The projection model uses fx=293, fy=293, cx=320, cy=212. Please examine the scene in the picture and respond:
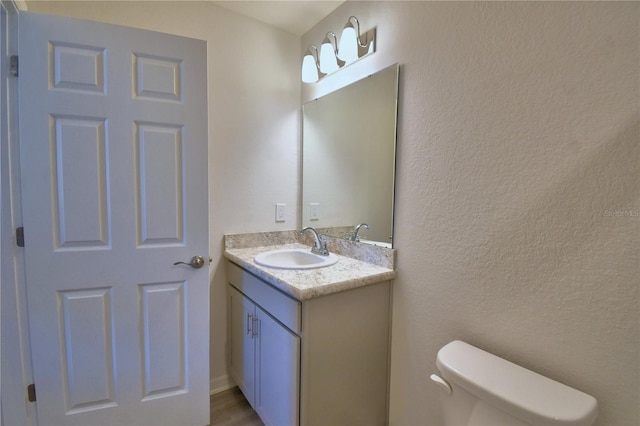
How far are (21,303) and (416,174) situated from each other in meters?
1.80

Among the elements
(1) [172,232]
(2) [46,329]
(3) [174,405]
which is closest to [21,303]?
(2) [46,329]

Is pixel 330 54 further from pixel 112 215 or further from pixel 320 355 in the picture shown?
pixel 320 355

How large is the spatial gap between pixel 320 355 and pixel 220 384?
106 cm

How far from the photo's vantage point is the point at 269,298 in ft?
4.62

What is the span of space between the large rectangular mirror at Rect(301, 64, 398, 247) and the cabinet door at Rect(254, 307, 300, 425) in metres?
0.66

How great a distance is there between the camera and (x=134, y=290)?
1378 millimetres

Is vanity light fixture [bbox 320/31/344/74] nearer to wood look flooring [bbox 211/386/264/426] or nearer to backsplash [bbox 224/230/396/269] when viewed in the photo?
backsplash [bbox 224/230/396/269]

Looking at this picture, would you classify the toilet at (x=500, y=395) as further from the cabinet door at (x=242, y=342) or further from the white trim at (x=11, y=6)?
the white trim at (x=11, y=6)

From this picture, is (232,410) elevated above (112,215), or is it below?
below

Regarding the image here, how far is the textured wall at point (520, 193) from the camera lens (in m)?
0.81

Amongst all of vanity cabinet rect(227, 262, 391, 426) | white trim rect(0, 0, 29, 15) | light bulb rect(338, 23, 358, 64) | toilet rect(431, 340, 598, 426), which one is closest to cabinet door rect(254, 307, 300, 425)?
vanity cabinet rect(227, 262, 391, 426)

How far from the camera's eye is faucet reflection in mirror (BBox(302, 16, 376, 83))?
61.4 inches

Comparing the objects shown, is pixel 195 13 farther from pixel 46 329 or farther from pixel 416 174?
pixel 46 329

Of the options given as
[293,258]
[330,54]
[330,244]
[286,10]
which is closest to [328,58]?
[330,54]
